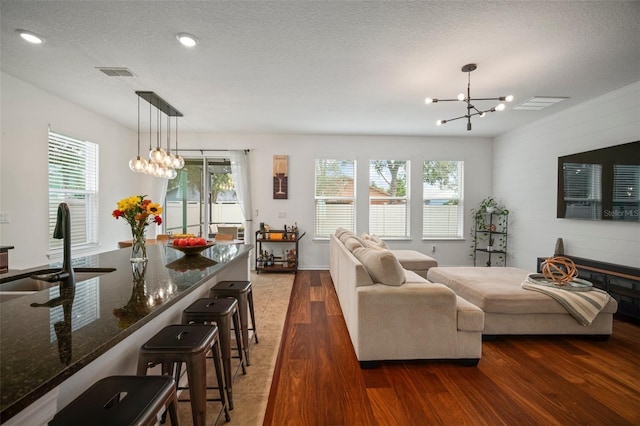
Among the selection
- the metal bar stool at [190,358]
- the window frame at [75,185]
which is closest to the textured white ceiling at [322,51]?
the window frame at [75,185]

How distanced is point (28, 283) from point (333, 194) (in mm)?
4713

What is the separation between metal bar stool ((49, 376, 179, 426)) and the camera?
825mm

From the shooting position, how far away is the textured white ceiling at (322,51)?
7.02 ft

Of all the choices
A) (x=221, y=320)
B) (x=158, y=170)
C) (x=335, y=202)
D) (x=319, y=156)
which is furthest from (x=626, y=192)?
(x=158, y=170)

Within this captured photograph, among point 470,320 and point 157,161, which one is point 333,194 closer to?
point 157,161

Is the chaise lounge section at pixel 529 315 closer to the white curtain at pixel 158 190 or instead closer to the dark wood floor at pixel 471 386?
the dark wood floor at pixel 471 386

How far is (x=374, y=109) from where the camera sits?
14.0ft

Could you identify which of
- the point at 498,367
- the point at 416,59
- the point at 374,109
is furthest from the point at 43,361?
the point at 374,109

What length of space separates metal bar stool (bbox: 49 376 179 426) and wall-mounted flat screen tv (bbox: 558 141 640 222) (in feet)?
15.7

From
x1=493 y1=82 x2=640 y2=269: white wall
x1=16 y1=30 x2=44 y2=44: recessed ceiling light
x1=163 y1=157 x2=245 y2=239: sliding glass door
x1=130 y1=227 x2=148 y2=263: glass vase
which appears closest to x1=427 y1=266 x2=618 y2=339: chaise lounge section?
x1=493 y1=82 x2=640 y2=269: white wall

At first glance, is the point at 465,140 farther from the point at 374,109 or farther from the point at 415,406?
the point at 415,406

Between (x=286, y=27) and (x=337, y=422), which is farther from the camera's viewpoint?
(x=286, y=27)

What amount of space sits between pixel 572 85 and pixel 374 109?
2.38 metres

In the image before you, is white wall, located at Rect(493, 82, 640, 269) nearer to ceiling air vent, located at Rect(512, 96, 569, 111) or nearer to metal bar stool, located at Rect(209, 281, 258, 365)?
ceiling air vent, located at Rect(512, 96, 569, 111)
